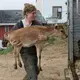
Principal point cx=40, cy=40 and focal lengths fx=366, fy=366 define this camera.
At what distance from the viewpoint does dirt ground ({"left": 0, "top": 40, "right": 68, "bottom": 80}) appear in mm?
9074

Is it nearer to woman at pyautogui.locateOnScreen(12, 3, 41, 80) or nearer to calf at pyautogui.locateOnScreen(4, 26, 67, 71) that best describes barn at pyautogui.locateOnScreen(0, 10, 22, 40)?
woman at pyautogui.locateOnScreen(12, 3, 41, 80)

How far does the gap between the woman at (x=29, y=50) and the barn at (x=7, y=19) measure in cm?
2197

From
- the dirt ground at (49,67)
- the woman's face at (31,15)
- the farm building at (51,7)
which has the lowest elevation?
the dirt ground at (49,67)

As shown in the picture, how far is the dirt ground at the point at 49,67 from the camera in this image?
9.07 metres

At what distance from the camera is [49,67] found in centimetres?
1055

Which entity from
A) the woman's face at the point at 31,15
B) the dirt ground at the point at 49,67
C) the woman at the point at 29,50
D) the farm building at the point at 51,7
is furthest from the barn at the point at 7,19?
the woman's face at the point at 31,15

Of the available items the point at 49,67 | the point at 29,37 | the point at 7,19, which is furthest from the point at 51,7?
the point at 29,37

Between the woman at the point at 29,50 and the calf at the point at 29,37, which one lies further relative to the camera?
the woman at the point at 29,50

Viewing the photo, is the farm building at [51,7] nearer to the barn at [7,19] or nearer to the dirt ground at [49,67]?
the barn at [7,19]

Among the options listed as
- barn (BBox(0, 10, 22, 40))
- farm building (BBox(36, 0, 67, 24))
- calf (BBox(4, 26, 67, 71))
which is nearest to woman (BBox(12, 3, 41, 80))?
calf (BBox(4, 26, 67, 71))

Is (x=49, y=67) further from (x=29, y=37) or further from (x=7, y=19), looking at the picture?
(x=7, y=19)

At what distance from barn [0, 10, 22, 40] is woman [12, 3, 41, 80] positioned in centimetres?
2197

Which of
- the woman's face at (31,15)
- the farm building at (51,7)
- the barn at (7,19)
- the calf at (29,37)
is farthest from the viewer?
the farm building at (51,7)

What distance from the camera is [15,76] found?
927 centimetres
